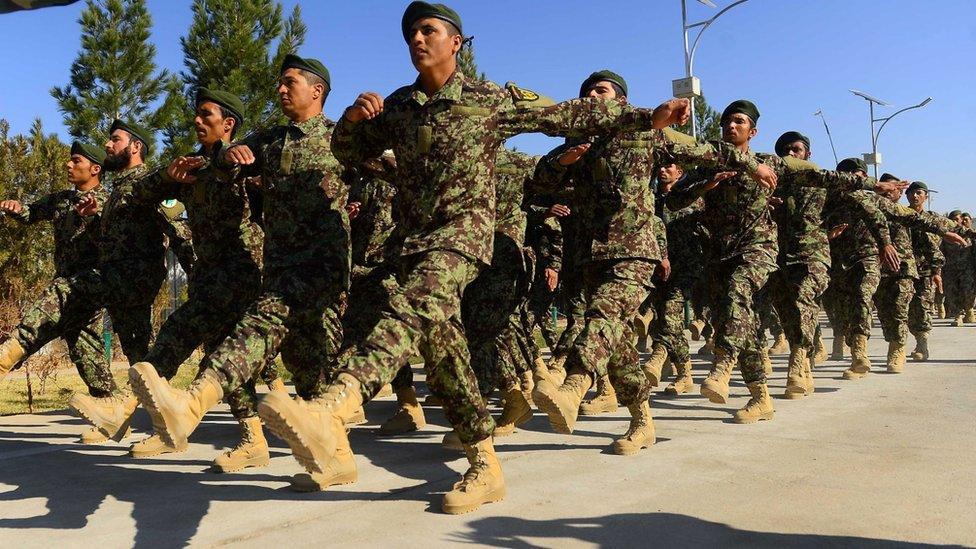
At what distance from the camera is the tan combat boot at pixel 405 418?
6073 mm

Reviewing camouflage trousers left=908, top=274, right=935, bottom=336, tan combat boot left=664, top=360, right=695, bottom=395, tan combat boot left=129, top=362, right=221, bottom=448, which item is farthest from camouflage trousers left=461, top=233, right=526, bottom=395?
camouflage trousers left=908, top=274, right=935, bottom=336

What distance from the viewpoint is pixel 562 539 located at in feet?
10.8

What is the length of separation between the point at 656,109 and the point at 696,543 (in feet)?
6.67

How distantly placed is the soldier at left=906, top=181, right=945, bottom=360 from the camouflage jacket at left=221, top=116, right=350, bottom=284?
8596mm

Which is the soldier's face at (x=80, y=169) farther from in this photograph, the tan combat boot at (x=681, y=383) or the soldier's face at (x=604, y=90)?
the tan combat boot at (x=681, y=383)

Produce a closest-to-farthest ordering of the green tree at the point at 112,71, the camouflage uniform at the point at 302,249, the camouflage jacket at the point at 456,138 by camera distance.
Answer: the camouflage jacket at the point at 456,138, the camouflage uniform at the point at 302,249, the green tree at the point at 112,71

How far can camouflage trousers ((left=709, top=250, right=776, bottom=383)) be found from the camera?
19.9 feet

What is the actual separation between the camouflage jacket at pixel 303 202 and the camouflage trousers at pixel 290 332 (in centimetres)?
9

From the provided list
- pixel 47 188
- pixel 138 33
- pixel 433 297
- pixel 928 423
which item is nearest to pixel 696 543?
pixel 433 297

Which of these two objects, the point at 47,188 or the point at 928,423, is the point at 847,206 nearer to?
the point at 928,423

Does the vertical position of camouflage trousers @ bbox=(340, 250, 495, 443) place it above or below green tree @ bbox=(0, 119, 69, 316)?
below

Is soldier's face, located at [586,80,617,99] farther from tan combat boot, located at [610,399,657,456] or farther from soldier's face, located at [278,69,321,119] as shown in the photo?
tan combat boot, located at [610,399,657,456]

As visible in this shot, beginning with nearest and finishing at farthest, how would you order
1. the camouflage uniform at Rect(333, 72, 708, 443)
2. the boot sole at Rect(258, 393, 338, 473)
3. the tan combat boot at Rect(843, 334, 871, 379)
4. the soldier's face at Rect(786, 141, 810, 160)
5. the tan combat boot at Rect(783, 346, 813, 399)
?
1. the boot sole at Rect(258, 393, 338, 473)
2. the camouflage uniform at Rect(333, 72, 708, 443)
3. the tan combat boot at Rect(783, 346, 813, 399)
4. the soldier's face at Rect(786, 141, 810, 160)
5. the tan combat boot at Rect(843, 334, 871, 379)

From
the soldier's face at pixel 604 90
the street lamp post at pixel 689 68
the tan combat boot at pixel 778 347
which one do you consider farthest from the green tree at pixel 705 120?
the soldier's face at pixel 604 90
